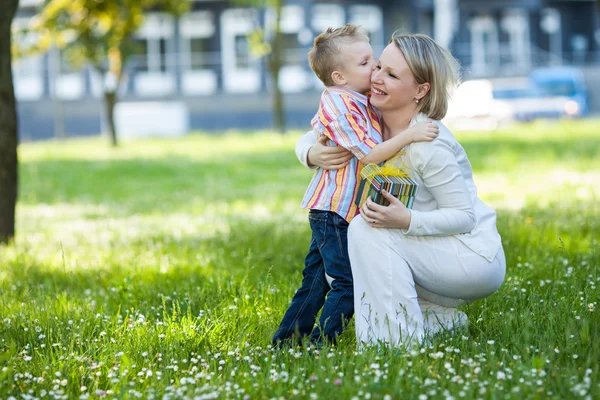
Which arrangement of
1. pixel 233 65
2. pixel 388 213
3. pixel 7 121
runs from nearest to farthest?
1. pixel 388 213
2. pixel 7 121
3. pixel 233 65

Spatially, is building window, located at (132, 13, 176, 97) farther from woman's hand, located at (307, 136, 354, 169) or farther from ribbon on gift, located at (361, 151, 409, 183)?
ribbon on gift, located at (361, 151, 409, 183)

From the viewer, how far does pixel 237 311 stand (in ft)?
15.0

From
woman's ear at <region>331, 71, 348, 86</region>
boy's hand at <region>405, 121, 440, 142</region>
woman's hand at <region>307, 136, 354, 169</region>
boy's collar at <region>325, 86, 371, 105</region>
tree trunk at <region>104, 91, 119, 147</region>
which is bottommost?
tree trunk at <region>104, 91, 119, 147</region>

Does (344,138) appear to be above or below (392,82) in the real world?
below

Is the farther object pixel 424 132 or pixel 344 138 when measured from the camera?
pixel 344 138

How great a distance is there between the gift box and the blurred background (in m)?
34.2

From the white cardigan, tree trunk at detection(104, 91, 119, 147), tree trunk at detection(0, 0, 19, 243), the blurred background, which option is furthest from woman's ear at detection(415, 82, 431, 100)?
the blurred background

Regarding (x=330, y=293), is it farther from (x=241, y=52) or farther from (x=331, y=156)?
(x=241, y=52)

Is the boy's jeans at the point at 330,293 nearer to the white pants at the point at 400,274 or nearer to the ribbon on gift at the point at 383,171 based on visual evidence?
the white pants at the point at 400,274

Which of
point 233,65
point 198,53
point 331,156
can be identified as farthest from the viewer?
point 198,53

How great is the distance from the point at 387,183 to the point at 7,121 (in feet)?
16.4

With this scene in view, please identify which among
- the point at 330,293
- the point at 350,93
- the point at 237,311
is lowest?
the point at 237,311

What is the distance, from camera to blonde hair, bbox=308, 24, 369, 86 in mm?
4062

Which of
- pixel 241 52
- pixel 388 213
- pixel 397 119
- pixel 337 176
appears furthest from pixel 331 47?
pixel 241 52
